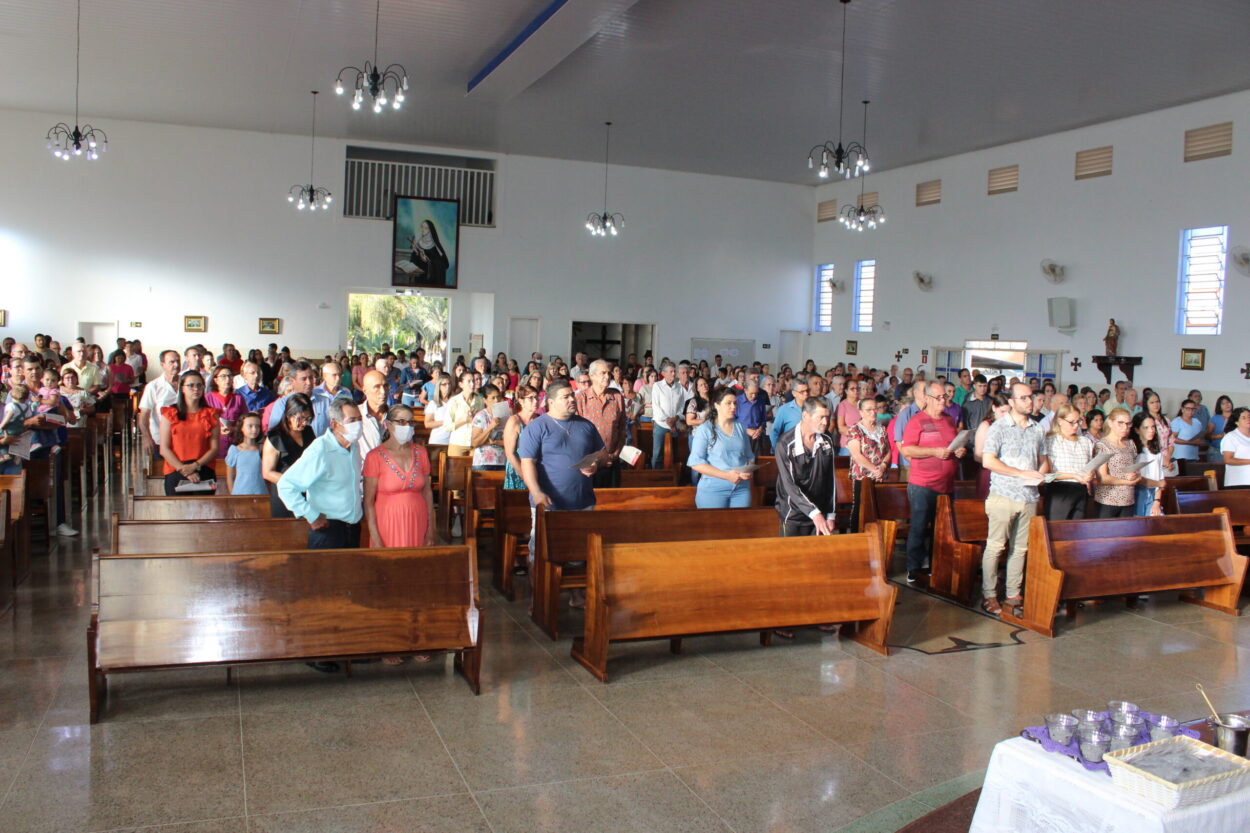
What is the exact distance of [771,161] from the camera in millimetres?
22219

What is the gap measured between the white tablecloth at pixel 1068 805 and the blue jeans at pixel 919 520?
4913mm

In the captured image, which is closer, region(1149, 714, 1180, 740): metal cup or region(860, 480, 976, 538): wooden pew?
region(1149, 714, 1180, 740): metal cup

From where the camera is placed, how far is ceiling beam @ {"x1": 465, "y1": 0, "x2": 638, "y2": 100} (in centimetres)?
1209

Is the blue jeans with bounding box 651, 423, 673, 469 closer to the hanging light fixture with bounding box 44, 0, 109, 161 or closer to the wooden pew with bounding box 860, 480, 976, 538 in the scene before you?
the wooden pew with bounding box 860, 480, 976, 538

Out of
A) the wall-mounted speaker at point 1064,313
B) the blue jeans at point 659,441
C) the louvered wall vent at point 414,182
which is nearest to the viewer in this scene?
the blue jeans at point 659,441

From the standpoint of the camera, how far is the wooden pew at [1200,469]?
420 inches

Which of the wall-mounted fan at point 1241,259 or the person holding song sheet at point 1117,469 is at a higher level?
the wall-mounted fan at point 1241,259

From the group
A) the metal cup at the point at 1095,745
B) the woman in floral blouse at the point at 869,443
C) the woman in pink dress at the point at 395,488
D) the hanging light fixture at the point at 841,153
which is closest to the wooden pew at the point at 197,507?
the woman in pink dress at the point at 395,488

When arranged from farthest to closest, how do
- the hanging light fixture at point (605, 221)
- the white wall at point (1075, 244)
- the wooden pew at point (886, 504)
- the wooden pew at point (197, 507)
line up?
the hanging light fixture at point (605, 221), the white wall at point (1075, 244), the wooden pew at point (886, 504), the wooden pew at point (197, 507)

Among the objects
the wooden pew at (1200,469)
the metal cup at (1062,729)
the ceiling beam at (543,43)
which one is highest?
the ceiling beam at (543,43)

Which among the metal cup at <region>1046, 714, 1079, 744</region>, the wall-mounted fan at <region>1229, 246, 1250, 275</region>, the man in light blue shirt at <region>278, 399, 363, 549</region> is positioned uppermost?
the wall-mounted fan at <region>1229, 246, 1250, 275</region>

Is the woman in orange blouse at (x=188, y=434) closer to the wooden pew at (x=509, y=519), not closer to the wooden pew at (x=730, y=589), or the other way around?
the wooden pew at (x=509, y=519)

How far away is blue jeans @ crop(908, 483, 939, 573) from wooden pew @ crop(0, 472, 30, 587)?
6401 mm

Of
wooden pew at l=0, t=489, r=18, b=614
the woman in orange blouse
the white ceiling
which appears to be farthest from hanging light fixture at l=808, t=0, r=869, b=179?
wooden pew at l=0, t=489, r=18, b=614
